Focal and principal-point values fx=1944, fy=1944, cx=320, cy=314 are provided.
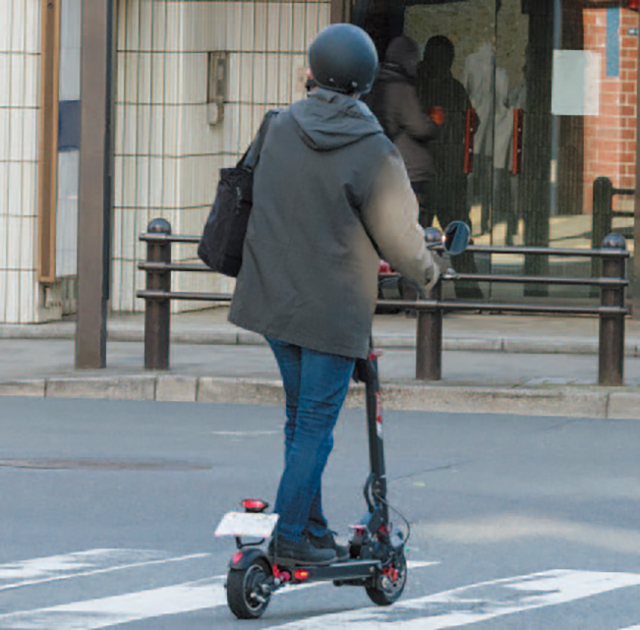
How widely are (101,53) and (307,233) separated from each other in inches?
266

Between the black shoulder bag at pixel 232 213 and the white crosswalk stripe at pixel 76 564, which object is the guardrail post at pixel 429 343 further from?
the black shoulder bag at pixel 232 213

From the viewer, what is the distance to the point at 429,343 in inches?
465

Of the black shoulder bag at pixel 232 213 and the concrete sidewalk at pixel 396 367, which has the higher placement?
the black shoulder bag at pixel 232 213

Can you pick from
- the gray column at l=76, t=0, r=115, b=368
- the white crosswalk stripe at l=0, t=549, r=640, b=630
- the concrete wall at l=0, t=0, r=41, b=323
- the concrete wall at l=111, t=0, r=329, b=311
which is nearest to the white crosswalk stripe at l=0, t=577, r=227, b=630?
the white crosswalk stripe at l=0, t=549, r=640, b=630

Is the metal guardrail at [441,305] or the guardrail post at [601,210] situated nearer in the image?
the metal guardrail at [441,305]

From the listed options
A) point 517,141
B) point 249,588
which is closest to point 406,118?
point 517,141

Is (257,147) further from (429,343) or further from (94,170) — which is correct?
(94,170)

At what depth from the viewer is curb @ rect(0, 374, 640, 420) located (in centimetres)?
1120

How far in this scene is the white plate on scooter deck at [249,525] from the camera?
5.75m

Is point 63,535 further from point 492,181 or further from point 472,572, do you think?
point 492,181

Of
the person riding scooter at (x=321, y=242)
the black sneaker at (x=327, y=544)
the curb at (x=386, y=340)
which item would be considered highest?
the person riding scooter at (x=321, y=242)

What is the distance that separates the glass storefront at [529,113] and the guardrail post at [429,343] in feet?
15.5

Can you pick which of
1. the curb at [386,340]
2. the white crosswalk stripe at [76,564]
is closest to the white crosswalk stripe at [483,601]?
the white crosswalk stripe at [76,564]

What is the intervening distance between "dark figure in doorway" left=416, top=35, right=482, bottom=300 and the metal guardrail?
177 inches
